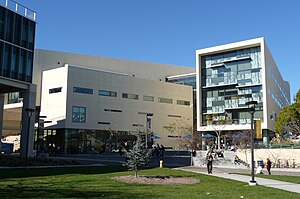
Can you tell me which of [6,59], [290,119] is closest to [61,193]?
[6,59]

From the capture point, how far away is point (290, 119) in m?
47.6

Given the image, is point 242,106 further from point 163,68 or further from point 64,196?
point 64,196

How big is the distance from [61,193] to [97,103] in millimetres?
53757

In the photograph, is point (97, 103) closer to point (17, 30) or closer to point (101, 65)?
point (101, 65)

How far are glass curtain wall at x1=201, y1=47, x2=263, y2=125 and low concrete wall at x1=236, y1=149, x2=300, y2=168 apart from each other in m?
23.6

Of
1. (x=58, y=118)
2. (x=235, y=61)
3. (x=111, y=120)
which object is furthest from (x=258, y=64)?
(x=58, y=118)

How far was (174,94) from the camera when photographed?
254 ft

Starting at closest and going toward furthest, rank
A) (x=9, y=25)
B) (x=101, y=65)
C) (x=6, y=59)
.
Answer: (x=6, y=59) → (x=9, y=25) → (x=101, y=65)

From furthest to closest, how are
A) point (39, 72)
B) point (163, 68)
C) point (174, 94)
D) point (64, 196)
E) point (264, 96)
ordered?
point (163, 68)
point (174, 94)
point (39, 72)
point (264, 96)
point (64, 196)

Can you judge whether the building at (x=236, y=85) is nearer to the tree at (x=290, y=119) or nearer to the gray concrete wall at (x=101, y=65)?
the tree at (x=290, y=119)

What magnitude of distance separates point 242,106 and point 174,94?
18.6 m

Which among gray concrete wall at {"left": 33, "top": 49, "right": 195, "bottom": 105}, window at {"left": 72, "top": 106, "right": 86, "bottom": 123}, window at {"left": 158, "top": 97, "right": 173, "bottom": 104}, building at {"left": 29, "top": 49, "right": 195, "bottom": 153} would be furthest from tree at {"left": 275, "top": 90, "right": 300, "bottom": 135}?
gray concrete wall at {"left": 33, "top": 49, "right": 195, "bottom": 105}

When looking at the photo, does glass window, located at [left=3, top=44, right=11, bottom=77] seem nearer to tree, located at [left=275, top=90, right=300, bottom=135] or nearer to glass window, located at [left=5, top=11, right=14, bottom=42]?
glass window, located at [left=5, top=11, right=14, bottom=42]

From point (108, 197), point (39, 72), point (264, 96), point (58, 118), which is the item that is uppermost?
point (39, 72)
